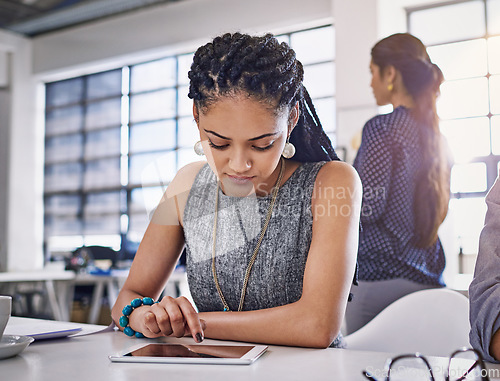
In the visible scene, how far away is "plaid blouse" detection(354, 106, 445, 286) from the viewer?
178 centimetres

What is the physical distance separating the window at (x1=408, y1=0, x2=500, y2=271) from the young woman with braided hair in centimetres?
394

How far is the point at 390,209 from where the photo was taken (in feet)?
6.05

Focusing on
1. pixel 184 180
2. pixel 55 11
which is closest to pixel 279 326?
pixel 184 180

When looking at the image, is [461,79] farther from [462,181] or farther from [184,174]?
[184,174]

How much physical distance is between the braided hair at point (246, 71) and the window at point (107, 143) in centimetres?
591

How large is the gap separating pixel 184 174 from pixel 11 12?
7.37m

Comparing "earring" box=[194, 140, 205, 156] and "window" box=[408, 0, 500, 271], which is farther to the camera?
"window" box=[408, 0, 500, 271]

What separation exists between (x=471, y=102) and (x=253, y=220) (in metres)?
4.35

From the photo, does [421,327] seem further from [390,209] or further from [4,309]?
[4,309]

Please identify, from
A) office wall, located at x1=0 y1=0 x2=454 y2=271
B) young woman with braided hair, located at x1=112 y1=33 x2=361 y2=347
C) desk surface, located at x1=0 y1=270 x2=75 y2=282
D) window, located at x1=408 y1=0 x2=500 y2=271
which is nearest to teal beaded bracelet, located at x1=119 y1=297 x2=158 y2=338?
young woman with braided hair, located at x1=112 y1=33 x2=361 y2=347

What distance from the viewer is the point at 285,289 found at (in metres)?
1.16

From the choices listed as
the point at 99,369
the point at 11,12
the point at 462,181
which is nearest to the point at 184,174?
the point at 99,369

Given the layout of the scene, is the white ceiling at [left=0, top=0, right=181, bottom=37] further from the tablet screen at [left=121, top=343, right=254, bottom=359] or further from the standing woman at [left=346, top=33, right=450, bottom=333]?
the tablet screen at [left=121, top=343, right=254, bottom=359]

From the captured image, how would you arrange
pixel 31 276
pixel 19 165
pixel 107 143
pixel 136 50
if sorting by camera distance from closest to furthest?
pixel 31 276 < pixel 136 50 < pixel 107 143 < pixel 19 165
